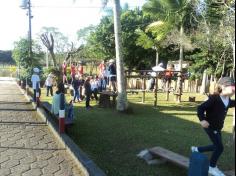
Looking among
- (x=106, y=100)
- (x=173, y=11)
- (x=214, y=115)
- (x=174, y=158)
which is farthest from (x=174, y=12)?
(x=214, y=115)

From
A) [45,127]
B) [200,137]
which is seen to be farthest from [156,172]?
[45,127]

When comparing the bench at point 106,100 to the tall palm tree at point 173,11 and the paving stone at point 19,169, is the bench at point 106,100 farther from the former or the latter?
the tall palm tree at point 173,11

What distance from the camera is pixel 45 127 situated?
10727 mm

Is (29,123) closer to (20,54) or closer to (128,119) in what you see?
(128,119)

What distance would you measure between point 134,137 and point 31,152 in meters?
2.87

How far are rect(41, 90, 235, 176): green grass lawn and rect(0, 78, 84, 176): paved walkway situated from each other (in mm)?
617

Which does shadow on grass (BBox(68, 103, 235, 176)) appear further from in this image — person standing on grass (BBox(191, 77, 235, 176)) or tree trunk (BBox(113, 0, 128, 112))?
tree trunk (BBox(113, 0, 128, 112))

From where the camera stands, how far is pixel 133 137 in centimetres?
970

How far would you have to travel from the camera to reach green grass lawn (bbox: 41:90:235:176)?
22.8 ft

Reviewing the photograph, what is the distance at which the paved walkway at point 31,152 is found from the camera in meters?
6.57

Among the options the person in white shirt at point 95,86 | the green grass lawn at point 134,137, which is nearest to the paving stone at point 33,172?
the green grass lawn at point 134,137

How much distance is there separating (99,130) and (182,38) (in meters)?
17.5

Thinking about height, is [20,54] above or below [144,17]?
below

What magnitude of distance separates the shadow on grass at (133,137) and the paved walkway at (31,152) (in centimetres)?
63
